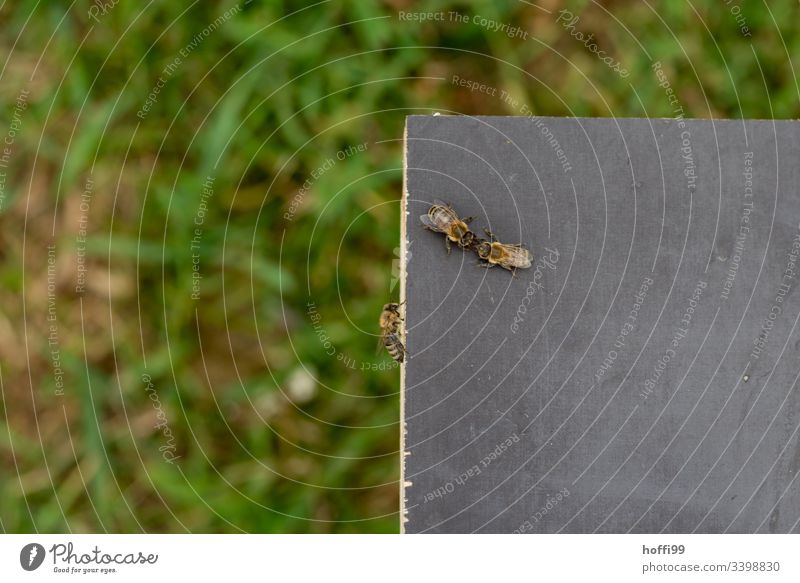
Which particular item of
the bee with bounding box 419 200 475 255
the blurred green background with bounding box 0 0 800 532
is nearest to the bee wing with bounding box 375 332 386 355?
the blurred green background with bounding box 0 0 800 532

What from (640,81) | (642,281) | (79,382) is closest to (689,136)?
(640,81)

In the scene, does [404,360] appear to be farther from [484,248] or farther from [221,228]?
[221,228]

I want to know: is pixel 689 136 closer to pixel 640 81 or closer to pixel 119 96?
pixel 640 81

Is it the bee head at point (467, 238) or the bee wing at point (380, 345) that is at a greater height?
the bee head at point (467, 238)

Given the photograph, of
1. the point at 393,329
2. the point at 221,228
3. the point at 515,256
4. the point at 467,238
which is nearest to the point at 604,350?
the point at 515,256

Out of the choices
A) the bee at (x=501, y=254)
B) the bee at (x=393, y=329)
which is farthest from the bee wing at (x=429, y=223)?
the bee at (x=393, y=329)

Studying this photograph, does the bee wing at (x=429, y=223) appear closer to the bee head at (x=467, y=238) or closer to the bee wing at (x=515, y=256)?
the bee head at (x=467, y=238)
